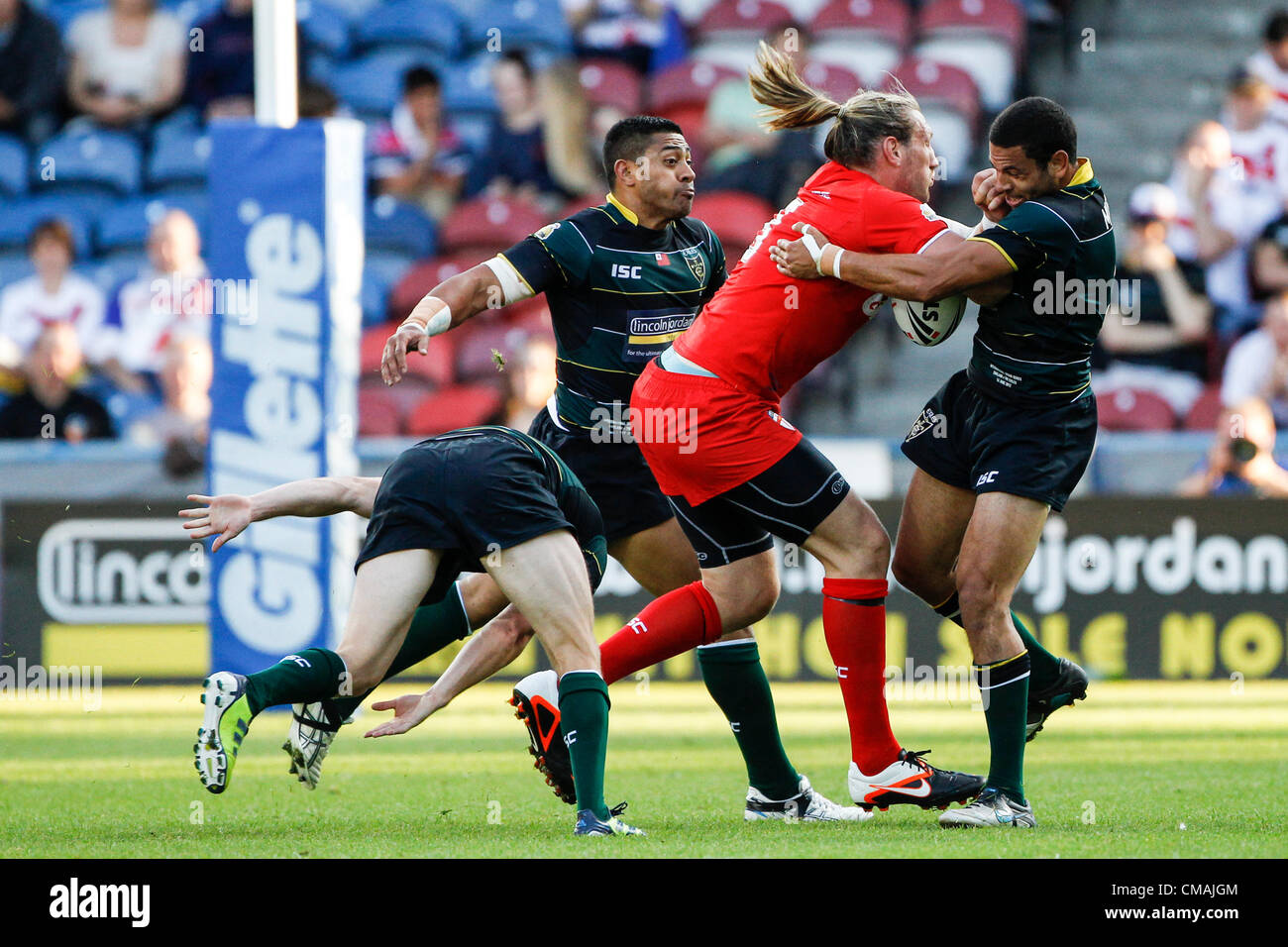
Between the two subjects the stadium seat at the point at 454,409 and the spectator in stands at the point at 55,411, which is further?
the spectator in stands at the point at 55,411

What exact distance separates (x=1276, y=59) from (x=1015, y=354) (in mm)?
9793

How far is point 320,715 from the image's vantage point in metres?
5.28

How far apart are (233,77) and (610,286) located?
10.4 meters

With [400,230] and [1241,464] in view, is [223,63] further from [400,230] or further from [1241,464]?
[1241,464]

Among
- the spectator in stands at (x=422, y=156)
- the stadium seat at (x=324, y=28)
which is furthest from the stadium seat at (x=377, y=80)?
the spectator in stands at (x=422, y=156)

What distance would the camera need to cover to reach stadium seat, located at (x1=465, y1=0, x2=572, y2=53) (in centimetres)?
1526

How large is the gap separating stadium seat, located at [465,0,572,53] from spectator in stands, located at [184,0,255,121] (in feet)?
6.67

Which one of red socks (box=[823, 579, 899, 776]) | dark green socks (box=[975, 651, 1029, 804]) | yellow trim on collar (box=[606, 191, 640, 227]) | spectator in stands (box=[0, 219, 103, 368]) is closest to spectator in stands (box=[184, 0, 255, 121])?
spectator in stands (box=[0, 219, 103, 368])

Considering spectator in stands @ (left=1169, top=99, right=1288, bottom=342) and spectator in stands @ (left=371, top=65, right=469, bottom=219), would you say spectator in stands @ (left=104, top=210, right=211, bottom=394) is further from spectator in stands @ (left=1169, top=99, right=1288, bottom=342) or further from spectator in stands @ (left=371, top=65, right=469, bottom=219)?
spectator in stands @ (left=1169, top=99, right=1288, bottom=342)

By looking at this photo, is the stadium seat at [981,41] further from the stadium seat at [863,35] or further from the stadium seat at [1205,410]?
the stadium seat at [1205,410]

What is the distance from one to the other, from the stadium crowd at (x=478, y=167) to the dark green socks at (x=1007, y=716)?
240 inches

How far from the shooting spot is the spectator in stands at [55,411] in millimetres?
12383

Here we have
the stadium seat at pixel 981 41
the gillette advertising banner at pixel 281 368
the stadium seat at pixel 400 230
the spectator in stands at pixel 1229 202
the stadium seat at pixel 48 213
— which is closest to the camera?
the gillette advertising banner at pixel 281 368
